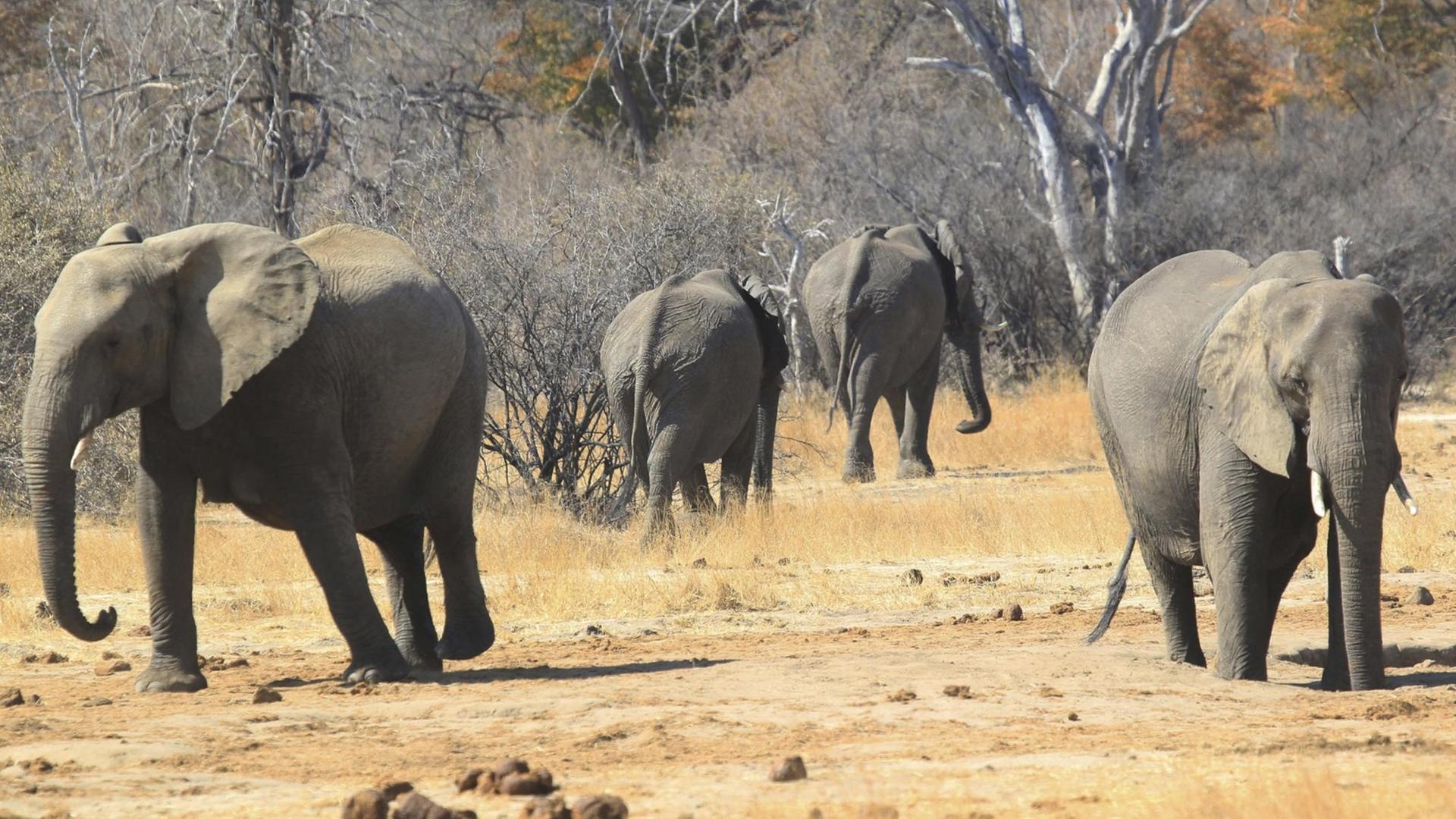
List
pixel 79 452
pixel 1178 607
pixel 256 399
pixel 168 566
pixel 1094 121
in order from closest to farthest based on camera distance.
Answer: pixel 79 452, pixel 256 399, pixel 168 566, pixel 1178 607, pixel 1094 121

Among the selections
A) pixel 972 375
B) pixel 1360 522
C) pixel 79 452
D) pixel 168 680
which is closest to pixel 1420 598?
pixel 1360 522

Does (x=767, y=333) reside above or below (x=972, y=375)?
above

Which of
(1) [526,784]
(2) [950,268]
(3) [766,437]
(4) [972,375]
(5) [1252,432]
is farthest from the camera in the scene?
(2) [950,268]

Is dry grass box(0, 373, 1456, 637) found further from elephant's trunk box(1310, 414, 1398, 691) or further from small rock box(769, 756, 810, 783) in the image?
small rock box(769, 756, 810, 783)

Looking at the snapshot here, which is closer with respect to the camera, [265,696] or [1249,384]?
[1249,384]

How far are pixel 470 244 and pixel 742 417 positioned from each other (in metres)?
2.74

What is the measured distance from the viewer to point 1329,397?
21.8 ft

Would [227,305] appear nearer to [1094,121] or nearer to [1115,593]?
[1115,593]

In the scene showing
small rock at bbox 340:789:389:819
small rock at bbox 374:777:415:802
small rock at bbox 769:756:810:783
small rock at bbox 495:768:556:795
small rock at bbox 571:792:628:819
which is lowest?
small rock at bbox 769:756:810:783

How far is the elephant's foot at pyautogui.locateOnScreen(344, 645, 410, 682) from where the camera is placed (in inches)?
308

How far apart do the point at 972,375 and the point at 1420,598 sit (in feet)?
26.0

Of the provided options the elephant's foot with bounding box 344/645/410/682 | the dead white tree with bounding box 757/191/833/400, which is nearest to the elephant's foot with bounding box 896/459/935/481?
the dead white tree with bounding box 757/191/833/400

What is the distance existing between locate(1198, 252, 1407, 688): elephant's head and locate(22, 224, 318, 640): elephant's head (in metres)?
3.47

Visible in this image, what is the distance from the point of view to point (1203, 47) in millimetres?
40281
